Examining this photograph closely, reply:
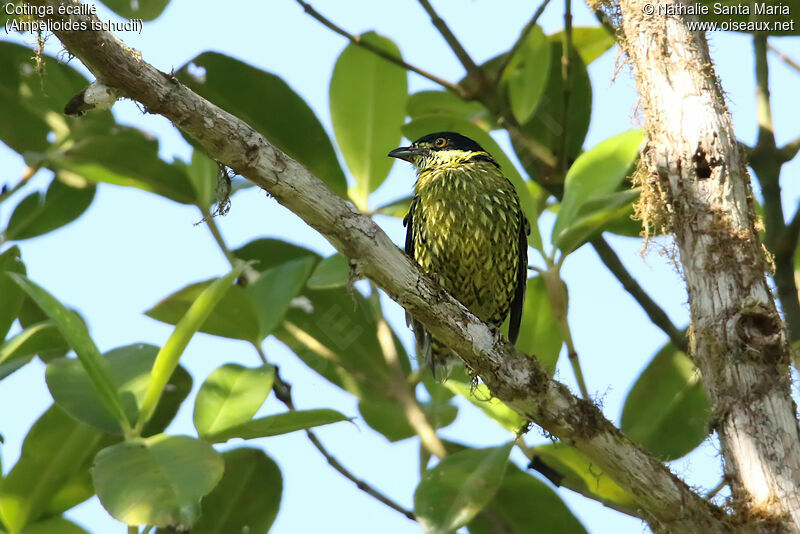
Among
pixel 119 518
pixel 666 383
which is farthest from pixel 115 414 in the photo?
pixel 666 383

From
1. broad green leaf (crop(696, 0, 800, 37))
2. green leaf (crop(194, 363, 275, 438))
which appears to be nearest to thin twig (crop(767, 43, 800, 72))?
broad green leaf (crop(696, 0, 800, 37))

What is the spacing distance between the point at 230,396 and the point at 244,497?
49cm

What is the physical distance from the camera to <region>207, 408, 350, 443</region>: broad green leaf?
2670 millimetres

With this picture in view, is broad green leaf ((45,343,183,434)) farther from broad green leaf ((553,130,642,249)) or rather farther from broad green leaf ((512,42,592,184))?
broad green leaf ((512,42,592,184))

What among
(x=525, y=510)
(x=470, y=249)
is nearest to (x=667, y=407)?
(x=525, y=510)

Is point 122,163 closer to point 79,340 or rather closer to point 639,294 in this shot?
point 79,340

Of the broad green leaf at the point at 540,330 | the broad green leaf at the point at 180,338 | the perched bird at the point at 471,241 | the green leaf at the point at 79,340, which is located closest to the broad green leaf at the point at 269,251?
the perched bird at the point at 471,241

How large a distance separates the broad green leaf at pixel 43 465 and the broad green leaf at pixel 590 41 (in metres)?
2.75

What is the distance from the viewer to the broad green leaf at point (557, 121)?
13.1 ft

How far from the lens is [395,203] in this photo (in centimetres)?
402

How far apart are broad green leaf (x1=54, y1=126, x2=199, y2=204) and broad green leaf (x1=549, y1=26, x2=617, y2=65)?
1885mm

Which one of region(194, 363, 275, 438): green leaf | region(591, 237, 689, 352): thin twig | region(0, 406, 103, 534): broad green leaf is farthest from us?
region(591, 237, 689, 352): thin twig

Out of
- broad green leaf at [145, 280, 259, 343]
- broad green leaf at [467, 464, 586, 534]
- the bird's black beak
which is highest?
the bird's black beak

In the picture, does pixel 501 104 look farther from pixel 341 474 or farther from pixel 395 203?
Result: pixel 341 474
